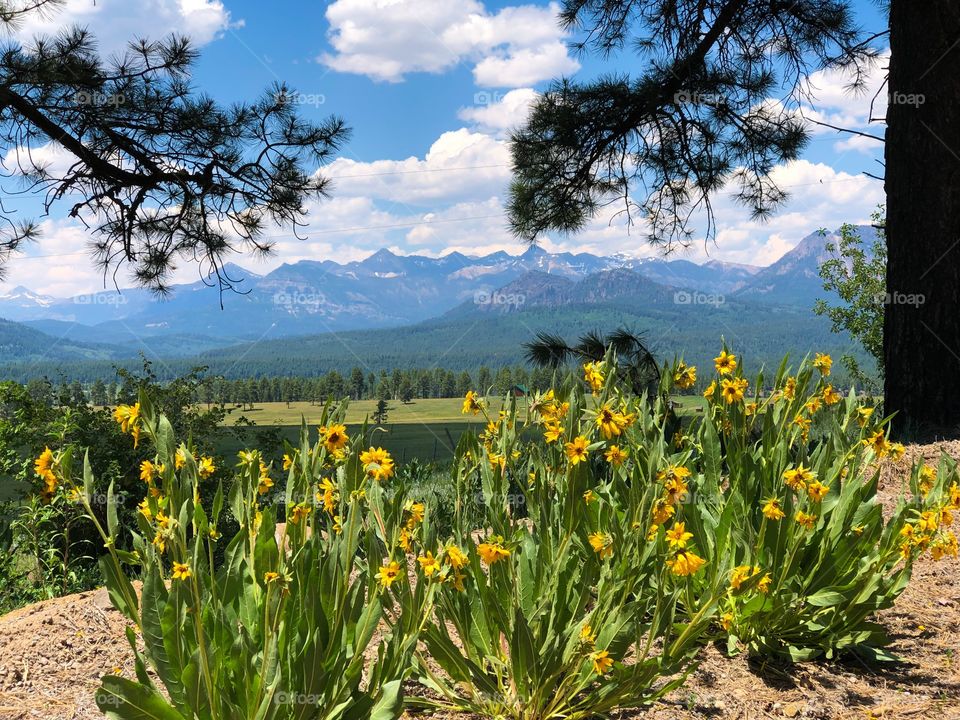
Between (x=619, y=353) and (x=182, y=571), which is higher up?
(x=619, y=353)

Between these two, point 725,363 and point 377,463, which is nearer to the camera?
point 377,463

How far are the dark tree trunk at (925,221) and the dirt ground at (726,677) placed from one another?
294cm

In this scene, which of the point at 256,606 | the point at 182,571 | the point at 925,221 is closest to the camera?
the point at 182,571

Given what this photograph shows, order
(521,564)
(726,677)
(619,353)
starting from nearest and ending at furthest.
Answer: (521,564) → (726,677) → (619,353)

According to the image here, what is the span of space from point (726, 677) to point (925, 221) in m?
4.32

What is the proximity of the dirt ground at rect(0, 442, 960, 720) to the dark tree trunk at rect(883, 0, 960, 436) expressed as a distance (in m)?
2.94

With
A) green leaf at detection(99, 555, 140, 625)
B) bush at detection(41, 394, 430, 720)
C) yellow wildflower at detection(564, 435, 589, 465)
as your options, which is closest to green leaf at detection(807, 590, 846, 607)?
yellow wildflower at detection(564, 435, 589, 465)

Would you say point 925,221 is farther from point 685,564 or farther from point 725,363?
point 685,564

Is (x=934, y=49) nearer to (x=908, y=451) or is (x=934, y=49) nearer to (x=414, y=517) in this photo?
(x=908, y=451)

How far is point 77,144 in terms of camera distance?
18.4 feet

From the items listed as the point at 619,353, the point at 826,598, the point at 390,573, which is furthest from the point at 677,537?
the point at 619,353

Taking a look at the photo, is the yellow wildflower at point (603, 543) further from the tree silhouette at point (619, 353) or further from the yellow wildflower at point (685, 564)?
the tree silhouette at point (619, 353)

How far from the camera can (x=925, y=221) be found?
5363 millimetres

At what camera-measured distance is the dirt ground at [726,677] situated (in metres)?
2.18
